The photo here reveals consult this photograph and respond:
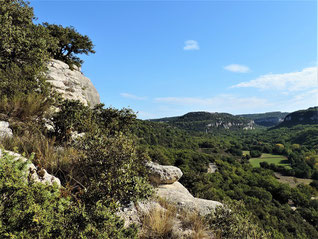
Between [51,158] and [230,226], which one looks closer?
[230,226]

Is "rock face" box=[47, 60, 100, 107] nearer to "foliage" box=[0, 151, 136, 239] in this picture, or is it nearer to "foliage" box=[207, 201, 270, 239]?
"foliage" box=[0, 151, 136, 239]

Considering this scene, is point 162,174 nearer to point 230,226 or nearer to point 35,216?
point 230,226

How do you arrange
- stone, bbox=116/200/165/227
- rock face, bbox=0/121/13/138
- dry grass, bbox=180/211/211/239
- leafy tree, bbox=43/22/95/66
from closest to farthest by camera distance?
dry grass, bbox=180/211/211/239 → stone, bbox=116/200/165/227 → rock face, bbox=0/121/13/138 → leafy tree, bbox=43/22/95/66

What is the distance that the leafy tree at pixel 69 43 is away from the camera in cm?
1784

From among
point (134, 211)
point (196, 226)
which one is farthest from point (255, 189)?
point (134, 211)

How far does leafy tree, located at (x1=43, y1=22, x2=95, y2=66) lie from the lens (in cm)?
1784

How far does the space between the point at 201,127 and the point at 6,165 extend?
197 metres

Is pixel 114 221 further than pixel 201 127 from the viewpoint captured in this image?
No

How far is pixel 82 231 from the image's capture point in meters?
2.68

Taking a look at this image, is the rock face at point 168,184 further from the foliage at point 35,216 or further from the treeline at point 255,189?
the foliage at point 35,216

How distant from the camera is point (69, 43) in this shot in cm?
1928

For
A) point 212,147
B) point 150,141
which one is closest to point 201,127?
point 212,147

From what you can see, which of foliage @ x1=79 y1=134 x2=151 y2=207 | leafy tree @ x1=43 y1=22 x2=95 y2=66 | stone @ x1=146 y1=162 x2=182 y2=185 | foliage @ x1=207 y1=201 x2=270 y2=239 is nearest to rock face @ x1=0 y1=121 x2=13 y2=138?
foliage @ x1=79 y1=134 x2=151 y2=207

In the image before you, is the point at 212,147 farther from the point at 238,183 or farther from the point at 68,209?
the point at 68,209
